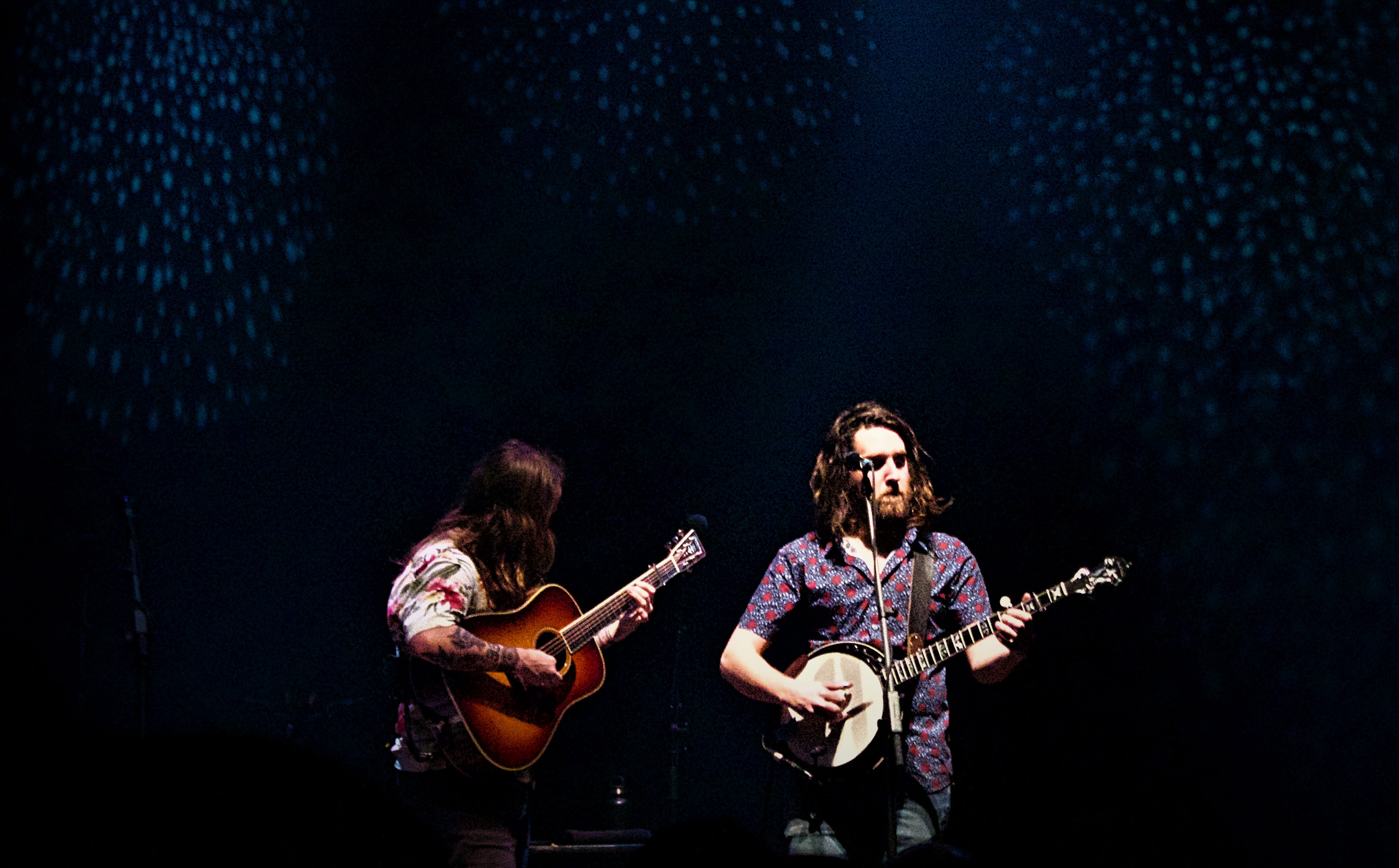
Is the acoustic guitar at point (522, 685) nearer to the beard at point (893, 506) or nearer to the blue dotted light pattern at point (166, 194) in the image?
the beard at point (893, 506)

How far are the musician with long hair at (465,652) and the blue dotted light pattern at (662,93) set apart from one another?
6.14ft

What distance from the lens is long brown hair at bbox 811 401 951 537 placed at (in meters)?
3.26

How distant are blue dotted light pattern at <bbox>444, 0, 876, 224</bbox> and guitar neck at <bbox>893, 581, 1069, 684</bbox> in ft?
7.50

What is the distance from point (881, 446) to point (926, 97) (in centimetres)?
201

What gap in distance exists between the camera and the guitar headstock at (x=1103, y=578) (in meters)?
2.91

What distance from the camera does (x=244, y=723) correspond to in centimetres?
443

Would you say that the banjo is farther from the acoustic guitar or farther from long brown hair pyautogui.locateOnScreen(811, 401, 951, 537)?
the acoustic guitar

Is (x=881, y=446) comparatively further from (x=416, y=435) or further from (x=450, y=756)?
(x=416, y=435)

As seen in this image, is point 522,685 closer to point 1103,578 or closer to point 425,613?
point 425,613

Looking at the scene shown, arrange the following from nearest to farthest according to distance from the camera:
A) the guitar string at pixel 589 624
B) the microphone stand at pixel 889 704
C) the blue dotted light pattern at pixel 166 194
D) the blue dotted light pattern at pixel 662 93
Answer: the microphone stand at pixel 889 704
the guitar string at pixel 589 624
the blue dotted light pattern at pixel 166 194
the blue dotted light pattern at pixel 662 93

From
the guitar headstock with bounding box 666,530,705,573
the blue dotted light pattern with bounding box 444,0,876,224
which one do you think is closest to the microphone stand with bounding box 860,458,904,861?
the guitar headstock with bounding box 666,530,705,573

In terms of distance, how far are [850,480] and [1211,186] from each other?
2.08 meters

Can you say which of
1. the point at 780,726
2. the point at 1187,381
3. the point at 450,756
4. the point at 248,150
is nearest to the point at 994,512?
the point at 1187,381

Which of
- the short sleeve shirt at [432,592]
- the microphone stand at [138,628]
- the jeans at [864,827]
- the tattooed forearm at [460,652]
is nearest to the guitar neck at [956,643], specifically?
the jeans at [864,827]
